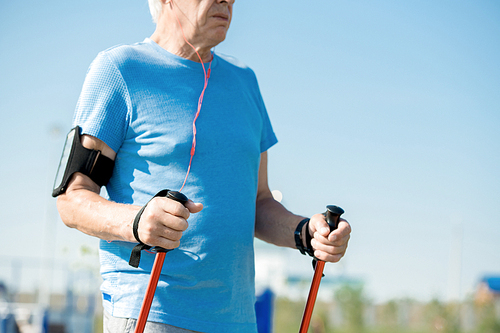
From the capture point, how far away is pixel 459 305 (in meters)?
19.3

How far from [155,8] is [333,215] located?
4.06 feet

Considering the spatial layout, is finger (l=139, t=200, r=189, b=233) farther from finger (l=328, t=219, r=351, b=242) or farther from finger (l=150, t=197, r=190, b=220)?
finger (l=328, t=219, r=351, b=242)

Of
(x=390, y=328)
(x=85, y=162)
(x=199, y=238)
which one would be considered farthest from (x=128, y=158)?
(x=390, y=328)

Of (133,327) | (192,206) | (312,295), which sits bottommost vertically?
(133,327)

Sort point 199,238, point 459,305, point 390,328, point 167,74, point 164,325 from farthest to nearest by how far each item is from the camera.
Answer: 1. point 390,328
2. point 459,305
3. point 167,74
4. point 199,238
5. point 164,325

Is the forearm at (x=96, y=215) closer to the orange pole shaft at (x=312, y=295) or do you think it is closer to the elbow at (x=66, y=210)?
the elbow at (x=66, y=210)

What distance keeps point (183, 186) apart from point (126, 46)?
614 mm

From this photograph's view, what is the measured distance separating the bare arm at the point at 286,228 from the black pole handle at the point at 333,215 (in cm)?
2

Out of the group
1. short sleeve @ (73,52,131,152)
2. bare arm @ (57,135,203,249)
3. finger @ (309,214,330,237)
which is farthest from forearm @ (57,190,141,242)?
finger @ (309,214,330,237)

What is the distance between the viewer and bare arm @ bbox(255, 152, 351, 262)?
171cm

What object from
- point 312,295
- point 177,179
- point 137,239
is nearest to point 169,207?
point 137,239

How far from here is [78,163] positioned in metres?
1.66

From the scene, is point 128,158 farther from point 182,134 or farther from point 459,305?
point 459,305

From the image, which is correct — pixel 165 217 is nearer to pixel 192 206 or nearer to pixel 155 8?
pixel 192 206
